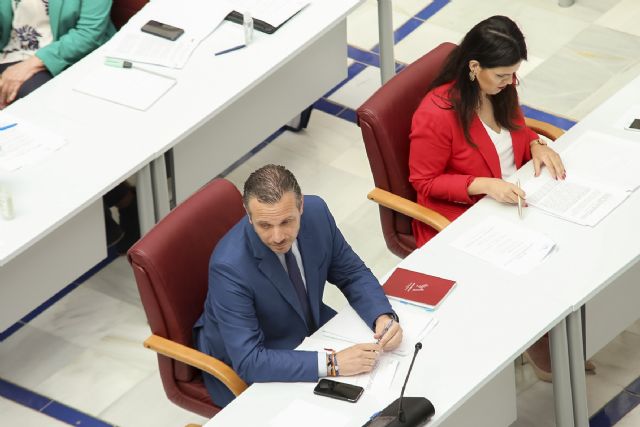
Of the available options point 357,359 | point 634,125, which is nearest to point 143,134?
point 357,359

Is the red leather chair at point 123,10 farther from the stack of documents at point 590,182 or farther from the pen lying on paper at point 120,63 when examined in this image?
the stack of documents at point 590,182

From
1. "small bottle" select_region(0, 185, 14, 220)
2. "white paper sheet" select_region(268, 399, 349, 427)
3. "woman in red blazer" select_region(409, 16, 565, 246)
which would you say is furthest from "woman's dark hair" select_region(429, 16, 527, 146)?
"small bottle" select_region(0, 185, 14, 220)

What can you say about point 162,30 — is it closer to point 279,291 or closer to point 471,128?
point 471,128

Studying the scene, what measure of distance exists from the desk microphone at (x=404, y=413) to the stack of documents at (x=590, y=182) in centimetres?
108

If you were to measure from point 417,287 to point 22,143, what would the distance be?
1.73 metres

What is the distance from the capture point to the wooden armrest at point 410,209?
482 centimetres

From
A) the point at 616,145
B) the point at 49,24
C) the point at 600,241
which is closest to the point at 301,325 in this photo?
the point at 600,241

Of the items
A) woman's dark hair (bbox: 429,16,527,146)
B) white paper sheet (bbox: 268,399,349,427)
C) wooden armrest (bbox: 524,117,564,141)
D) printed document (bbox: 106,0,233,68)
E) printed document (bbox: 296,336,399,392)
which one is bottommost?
white paper sheet (bbox: 268,399,349,427)

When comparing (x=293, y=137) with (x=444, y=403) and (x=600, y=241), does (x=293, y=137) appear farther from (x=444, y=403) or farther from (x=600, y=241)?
(x=444, y=403)

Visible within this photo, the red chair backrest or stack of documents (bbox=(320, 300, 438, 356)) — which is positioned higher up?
the red chair backrest

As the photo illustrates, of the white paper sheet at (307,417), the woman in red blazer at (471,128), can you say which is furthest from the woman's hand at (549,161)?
the white paper sheet at (307,417)

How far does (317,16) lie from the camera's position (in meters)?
5.91

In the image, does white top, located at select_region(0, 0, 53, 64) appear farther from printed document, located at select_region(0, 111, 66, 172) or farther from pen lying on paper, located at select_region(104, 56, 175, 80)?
printed document, located at select_region(0, 111, 66, 172)

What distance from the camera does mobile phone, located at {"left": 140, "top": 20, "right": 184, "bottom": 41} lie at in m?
5.75
